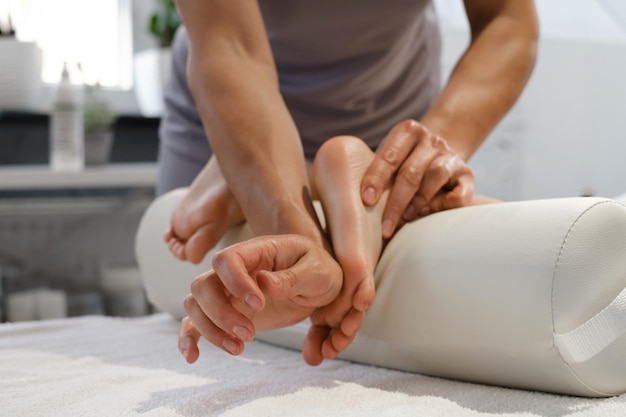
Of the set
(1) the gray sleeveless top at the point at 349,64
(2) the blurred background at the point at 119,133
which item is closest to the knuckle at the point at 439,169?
(1) the gray sleeveless top at the point at 349,64

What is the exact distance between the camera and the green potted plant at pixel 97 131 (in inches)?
100

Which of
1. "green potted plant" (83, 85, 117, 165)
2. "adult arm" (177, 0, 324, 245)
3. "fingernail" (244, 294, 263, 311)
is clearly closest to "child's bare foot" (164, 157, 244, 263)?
"adult arm" (177, 0, 324, 245)

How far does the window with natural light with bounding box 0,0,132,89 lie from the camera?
2938mm

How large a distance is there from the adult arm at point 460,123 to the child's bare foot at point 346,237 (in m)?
0.02

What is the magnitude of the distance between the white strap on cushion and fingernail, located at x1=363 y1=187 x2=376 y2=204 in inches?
10.5

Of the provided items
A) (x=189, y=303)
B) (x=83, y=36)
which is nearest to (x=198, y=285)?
(x=189, y=303)

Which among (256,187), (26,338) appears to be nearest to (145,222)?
(26,338)

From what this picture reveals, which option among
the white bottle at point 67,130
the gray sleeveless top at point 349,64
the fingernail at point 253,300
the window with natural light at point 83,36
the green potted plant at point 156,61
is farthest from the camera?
the window with natural light at point 83,36

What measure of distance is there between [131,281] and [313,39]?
4.60 ft

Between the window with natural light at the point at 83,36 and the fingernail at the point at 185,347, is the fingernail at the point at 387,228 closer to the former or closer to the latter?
the fingernail at the point at 185,347

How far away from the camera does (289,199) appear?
0.96 meters

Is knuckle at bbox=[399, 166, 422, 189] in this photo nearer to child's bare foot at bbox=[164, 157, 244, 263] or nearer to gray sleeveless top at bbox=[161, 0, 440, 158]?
child's bare foot at bbox=[164, 157, 244, 263]

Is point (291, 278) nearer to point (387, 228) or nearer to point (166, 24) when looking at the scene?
point (387, 228)

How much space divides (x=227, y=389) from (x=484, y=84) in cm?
59
